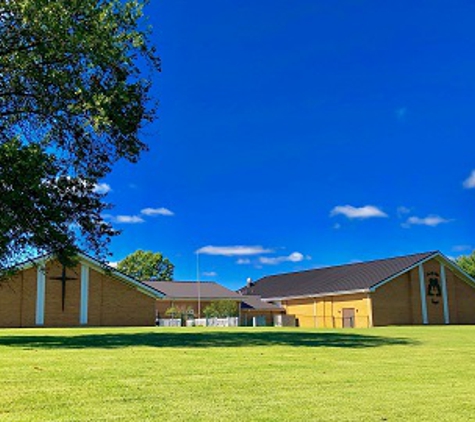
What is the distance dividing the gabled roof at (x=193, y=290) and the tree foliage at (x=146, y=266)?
121ft

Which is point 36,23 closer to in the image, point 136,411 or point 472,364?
point 136,411

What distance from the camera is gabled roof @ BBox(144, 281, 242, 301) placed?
178ft

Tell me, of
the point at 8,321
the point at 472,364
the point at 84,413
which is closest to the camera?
the point at 84,413

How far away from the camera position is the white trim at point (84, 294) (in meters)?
39.6

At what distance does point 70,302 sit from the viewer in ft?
129

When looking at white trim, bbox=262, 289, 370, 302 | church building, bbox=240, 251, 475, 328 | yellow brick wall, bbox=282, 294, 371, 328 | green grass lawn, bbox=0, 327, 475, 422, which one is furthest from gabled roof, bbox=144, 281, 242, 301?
green grass lawn, bbox=0, 327, 475, 422

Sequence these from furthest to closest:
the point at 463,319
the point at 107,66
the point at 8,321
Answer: the point at 463,319
the point at 8,321
the point at 107,66

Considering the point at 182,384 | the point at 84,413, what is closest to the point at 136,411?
the point at 84,413

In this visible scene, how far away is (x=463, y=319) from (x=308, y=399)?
4749 cm

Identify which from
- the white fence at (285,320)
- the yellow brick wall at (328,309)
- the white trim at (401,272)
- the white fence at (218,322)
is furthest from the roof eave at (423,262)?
the white fence at (218,322)

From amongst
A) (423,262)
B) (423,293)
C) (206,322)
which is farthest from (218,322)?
(423,262)

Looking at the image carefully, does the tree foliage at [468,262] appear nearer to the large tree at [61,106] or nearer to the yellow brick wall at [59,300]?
the yellow brick wall at [59,300]

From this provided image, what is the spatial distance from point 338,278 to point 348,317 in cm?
520

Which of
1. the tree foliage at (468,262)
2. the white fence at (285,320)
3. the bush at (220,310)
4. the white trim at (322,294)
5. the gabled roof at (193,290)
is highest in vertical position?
the tree foliage at (468,262)
